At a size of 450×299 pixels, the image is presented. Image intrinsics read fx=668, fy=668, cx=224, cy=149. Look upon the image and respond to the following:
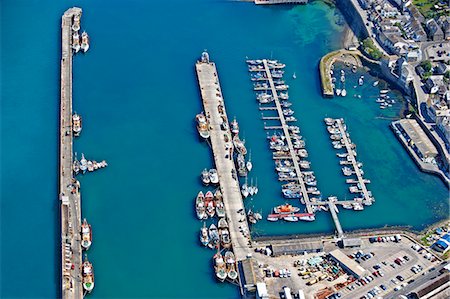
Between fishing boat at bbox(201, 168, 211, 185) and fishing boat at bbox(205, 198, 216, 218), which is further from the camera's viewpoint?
fishing boat at bbox(201, 168, 211, 185)

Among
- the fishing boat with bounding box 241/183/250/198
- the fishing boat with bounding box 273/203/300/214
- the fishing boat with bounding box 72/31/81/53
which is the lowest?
the fishing boat with bounding box 273/203/300/214

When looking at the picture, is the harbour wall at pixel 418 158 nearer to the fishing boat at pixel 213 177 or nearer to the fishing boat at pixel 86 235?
the fishing boat at pixel 213 177

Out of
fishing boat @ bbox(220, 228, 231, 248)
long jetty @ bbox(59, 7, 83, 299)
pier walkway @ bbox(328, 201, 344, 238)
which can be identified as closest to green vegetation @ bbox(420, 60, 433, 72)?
pier walkway @ bbox(328, 201, 344, 238)

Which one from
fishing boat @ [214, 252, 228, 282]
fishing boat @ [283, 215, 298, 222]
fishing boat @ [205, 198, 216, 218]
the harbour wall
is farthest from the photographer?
the harbour wall

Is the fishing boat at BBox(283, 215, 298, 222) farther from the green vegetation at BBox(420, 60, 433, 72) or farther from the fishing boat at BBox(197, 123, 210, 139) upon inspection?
the green vegetation at BBox(420, 60, 433, 72)

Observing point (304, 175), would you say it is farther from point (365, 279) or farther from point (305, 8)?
point (305, 8)

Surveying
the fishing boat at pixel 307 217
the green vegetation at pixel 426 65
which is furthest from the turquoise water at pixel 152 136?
the green vegetation at pixel 426 65

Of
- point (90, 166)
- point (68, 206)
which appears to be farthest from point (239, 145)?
point (68, 206)

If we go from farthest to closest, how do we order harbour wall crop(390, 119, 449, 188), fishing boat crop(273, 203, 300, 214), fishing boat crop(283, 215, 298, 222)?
harbour wall crop(390, 119, 449, 188) → fishing boat crop(273, 203, 300, 214) → fishing boat crop(283, 215, 298, 222)
